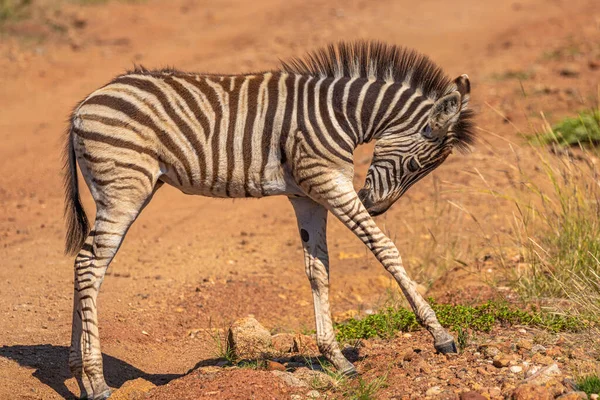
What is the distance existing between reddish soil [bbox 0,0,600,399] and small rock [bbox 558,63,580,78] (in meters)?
0.05

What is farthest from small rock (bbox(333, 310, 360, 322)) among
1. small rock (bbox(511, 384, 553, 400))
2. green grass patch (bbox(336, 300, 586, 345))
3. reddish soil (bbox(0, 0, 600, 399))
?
small rock (bbox(511, 384, 553, 400))

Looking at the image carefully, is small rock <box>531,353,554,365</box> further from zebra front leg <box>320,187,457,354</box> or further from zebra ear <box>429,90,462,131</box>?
zebra ear <box>429,90,462,131</box>

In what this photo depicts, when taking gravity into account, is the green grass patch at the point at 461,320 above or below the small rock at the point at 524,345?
above

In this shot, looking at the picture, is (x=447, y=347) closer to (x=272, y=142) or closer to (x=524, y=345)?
(x=524, y=345)

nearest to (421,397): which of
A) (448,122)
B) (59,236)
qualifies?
(448,122)

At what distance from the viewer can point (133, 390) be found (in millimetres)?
6477

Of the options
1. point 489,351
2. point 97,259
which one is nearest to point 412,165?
point 489,351

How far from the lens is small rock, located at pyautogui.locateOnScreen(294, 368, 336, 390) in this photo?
20.7 feet

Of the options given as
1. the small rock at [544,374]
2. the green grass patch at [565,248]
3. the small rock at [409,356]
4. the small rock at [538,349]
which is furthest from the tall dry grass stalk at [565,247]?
the small rock at [409,356]

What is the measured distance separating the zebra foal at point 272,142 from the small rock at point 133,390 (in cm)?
10

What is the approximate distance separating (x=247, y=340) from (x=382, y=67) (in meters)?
2.49

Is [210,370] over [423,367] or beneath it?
over

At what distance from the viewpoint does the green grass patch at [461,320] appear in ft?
23.4

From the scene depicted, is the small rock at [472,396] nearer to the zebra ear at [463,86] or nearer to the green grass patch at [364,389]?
the green grass patch at [364,389]
